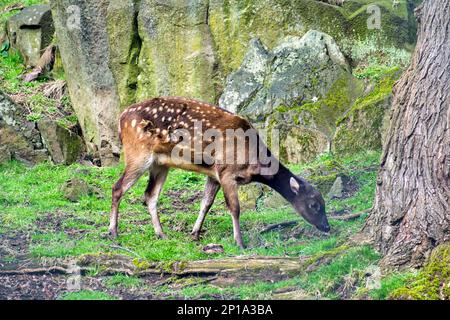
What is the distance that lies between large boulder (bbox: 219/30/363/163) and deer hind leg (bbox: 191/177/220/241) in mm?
2153

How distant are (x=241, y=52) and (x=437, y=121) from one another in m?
6.23

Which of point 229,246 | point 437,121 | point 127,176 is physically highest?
point 437,121

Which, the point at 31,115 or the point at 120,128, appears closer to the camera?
the point at 120,128

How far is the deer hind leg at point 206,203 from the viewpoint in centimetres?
942

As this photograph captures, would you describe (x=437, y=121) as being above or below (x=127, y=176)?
above

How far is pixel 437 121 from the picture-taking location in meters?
7.06

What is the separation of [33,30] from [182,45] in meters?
4.60

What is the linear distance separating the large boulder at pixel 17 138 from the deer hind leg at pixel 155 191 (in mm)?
3467

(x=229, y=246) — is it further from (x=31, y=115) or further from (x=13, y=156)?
(x=31, y=115)

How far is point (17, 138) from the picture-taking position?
12664 millimetres

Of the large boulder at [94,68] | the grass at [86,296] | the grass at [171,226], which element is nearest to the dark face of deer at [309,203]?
the grass at [171,226]

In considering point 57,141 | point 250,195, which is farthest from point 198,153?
point 57,141

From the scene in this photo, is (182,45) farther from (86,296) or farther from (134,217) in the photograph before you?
(86,296)

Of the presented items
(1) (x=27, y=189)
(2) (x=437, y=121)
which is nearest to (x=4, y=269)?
(1) (x=27, y=189)
